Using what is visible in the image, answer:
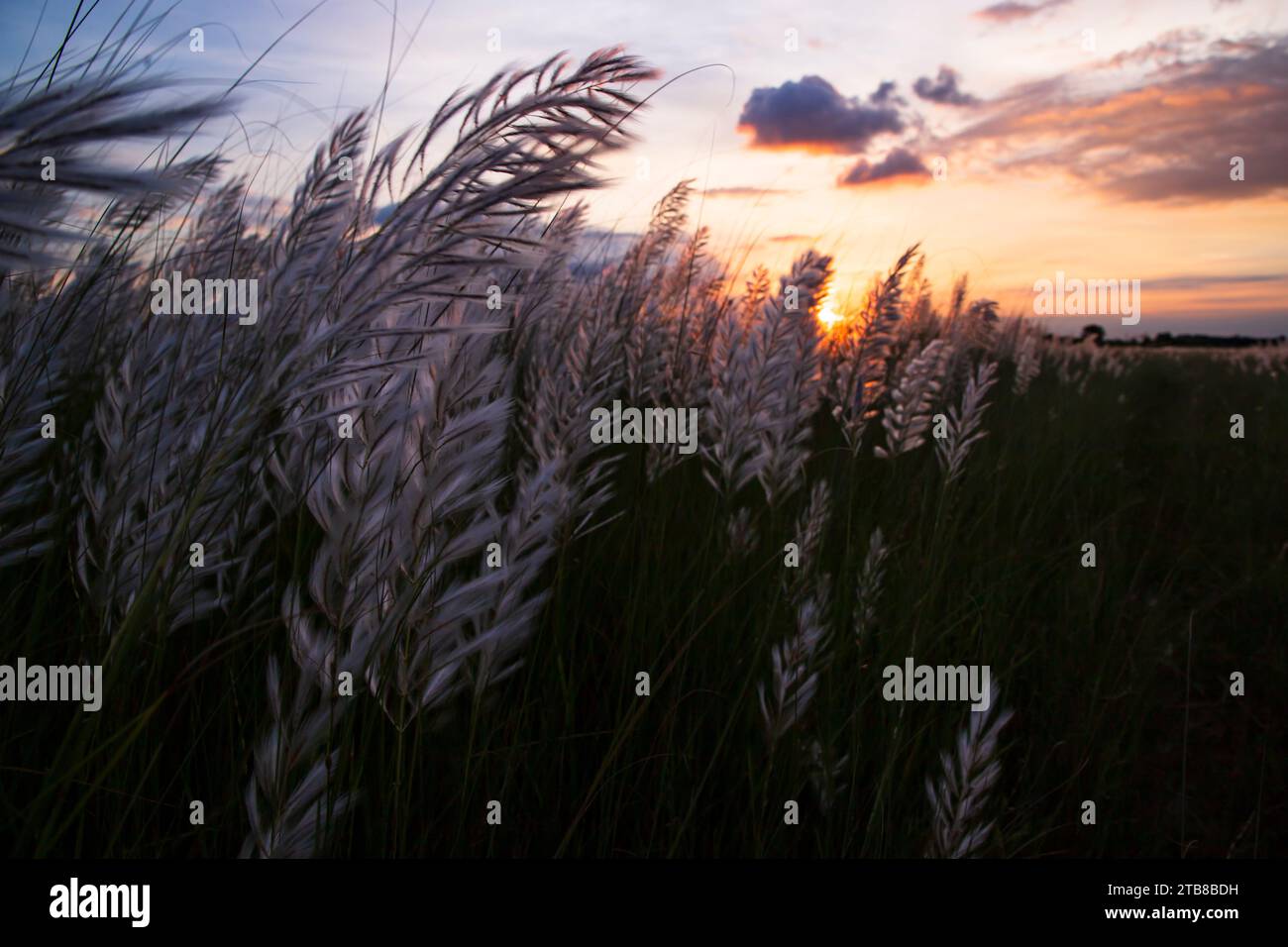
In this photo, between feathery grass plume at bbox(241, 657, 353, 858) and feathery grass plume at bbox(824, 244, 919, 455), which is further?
feathery grass plume at bbox(824, 244, 919, 455)

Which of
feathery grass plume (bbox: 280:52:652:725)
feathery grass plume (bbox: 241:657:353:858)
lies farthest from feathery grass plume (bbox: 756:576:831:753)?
feathery grass plume (bbox: 241:657:353:858)

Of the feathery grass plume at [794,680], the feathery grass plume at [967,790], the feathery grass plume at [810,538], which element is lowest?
the feathery grass plume at [967,790]

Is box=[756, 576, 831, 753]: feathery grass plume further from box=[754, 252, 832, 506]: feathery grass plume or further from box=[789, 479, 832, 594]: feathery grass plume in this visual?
box=[754, 252, 832, 506]: feathery grass plume

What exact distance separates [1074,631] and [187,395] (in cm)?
275

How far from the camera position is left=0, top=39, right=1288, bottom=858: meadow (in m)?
0.93

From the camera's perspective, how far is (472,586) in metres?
1.03

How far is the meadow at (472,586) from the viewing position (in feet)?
3.05

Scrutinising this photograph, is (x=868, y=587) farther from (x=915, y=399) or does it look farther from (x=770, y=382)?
(x=915, y=399)

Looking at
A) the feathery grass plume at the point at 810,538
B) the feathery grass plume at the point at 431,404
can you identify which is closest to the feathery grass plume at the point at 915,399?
the feathery grass plume at the point at 810,538

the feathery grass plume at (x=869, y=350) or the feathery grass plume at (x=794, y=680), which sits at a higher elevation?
the feathery grass plume at (x=869, y=350)

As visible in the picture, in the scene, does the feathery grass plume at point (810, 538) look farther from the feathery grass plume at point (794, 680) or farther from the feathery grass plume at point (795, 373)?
the feathery grass plume at point (794, 680)
